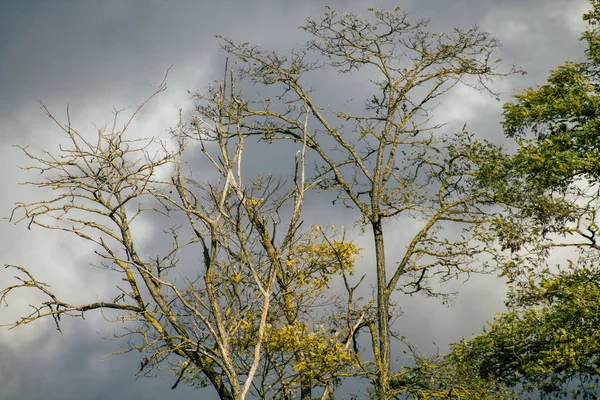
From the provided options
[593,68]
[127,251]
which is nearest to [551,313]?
[593,68]

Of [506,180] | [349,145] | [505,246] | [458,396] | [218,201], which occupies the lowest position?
[458,396]

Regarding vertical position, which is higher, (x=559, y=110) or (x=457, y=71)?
(x=457, y=71)

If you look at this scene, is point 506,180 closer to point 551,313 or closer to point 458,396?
point 551,313

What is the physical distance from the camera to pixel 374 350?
17703mm

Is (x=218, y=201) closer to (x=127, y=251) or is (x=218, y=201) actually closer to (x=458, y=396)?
(x=127, y=251)

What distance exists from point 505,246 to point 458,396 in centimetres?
365

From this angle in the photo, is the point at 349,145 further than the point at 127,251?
Yes

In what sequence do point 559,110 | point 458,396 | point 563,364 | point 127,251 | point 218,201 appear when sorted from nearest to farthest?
1. point 218,201
2. point 127,251
3. point 458,396
4. point 563,364
5. point 559,110

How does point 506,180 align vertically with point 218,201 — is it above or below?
above

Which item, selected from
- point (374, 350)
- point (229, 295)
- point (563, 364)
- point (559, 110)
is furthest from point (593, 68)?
point (229, 295)

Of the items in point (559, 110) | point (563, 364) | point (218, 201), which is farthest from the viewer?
point (559, 110)

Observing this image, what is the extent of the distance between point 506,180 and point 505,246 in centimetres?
204

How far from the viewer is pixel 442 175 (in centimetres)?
1919

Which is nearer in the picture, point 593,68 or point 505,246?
point 505,246
